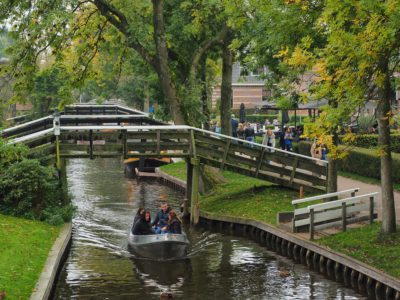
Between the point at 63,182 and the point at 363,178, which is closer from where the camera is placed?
the point at 63,182

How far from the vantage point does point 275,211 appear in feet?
88.0

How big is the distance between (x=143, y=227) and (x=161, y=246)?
121 centimetres

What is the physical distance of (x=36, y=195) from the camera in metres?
25.2

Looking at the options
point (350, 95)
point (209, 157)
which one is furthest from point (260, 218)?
point (350, 95)

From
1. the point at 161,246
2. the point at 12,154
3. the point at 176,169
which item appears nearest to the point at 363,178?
the point at 176,169

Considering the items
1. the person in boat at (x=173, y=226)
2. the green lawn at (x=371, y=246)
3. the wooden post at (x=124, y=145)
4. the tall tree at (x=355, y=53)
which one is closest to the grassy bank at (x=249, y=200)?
the person in boat at (x=173, y=226)

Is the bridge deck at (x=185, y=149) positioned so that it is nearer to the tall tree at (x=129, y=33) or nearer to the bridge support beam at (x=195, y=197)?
the bridge support beam at (x=195, y=197)

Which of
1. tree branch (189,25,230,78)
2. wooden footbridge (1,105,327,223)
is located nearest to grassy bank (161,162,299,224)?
wooden footbridge (1,105,327,223)

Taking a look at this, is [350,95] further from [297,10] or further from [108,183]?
[108,183]

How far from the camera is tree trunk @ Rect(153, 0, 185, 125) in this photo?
3091 centimetres

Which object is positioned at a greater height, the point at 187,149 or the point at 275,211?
the point at 187,149

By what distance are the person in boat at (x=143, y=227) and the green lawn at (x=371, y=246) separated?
5.31 m

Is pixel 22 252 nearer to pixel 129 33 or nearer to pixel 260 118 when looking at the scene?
pixel 129 33

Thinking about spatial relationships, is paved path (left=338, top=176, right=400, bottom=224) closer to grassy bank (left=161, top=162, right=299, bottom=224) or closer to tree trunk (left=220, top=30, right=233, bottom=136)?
grassy bank (left=161, top=162, right=299, bottom=224)
